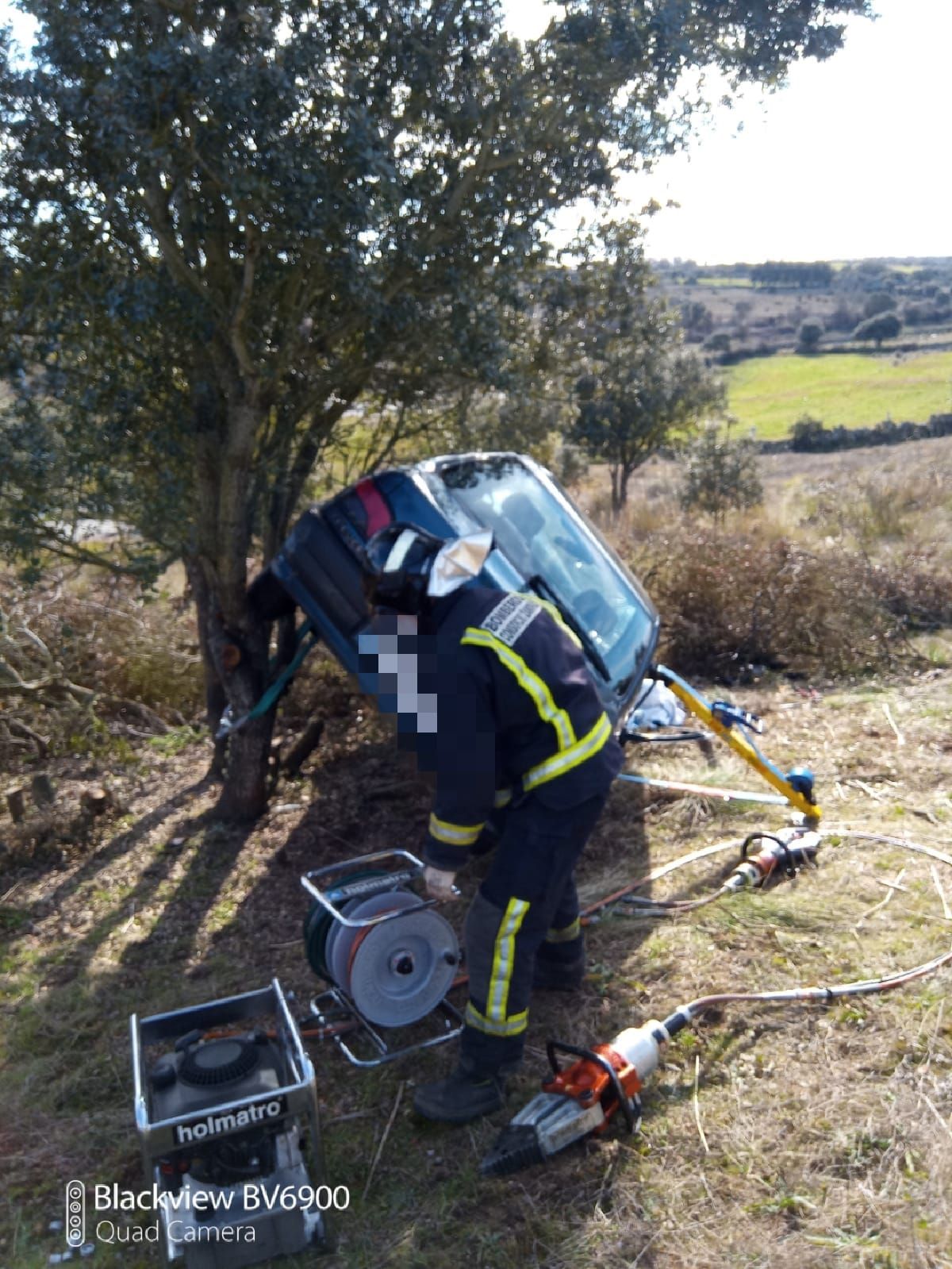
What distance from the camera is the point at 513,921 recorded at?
3391 mm

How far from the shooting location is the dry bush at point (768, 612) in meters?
8.38

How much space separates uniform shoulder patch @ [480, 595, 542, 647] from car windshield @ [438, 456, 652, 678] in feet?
4.45

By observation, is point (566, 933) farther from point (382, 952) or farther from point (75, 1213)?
point (75, 1213)

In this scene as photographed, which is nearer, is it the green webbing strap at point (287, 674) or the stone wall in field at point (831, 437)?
the green webbing strap at point (287, 674)

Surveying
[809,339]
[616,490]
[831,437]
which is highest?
[616,490]

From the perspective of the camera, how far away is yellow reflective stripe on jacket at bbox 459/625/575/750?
3.26m

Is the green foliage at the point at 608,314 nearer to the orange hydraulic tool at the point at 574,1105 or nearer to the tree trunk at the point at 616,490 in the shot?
the orange hydraulic tool at the point at 574,1105

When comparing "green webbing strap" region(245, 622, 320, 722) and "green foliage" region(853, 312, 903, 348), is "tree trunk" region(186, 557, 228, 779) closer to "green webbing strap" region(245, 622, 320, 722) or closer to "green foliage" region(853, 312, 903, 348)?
"green webbing strap" region(245, 622, 320, 722)

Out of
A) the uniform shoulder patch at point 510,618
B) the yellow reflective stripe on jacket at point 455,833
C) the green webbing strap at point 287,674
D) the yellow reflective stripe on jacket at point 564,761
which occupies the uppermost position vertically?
the uniform shoulder patch at point 510,618

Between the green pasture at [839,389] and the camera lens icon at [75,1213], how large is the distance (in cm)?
2732

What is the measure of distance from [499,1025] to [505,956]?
0.76 ft

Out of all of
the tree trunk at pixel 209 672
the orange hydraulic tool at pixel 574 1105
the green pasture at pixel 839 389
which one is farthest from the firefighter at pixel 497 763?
the green pasture at pixel 839 389

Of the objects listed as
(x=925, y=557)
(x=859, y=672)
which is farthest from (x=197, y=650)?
(x=925, y=557)

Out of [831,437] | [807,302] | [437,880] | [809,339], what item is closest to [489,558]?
[437,880]
